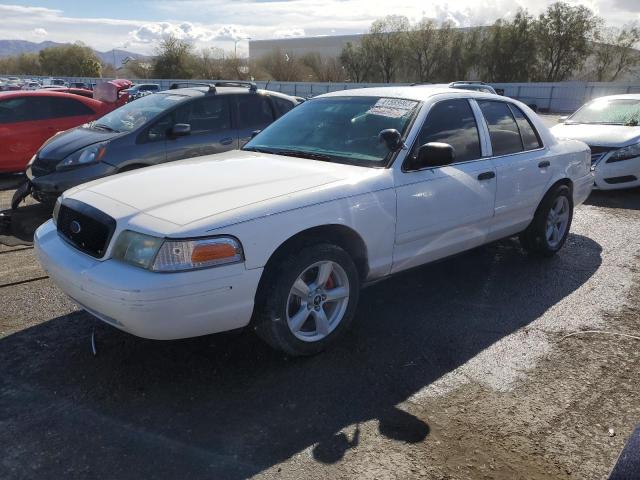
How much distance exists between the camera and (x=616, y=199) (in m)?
8.70

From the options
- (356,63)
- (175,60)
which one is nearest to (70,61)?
(175,60)

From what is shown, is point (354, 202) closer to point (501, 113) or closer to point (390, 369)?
point (390, 369)

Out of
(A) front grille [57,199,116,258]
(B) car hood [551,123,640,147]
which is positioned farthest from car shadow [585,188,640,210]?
(A) front grille [57,199,116,258]

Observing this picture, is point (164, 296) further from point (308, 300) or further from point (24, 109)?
point (24, 109)

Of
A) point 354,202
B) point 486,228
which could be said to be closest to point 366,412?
point 354,202

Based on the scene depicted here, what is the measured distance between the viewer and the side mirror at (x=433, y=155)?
381cm

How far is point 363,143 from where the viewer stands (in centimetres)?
408

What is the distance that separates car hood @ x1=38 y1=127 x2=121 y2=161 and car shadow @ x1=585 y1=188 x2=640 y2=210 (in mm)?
7078

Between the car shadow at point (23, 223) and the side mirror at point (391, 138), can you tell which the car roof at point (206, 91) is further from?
the side mirror at point (391, 138)

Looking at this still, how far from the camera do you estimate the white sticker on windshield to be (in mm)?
4199

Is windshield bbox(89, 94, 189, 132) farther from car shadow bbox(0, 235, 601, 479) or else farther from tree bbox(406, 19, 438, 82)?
tree bbox(406, 19, 438, 82)

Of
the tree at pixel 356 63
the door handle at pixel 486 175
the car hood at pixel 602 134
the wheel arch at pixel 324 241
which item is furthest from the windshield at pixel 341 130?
the tree at pixel 356 63

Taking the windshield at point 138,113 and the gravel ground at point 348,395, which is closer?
the gravel ground at point 348,395

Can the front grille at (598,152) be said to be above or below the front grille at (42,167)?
above
